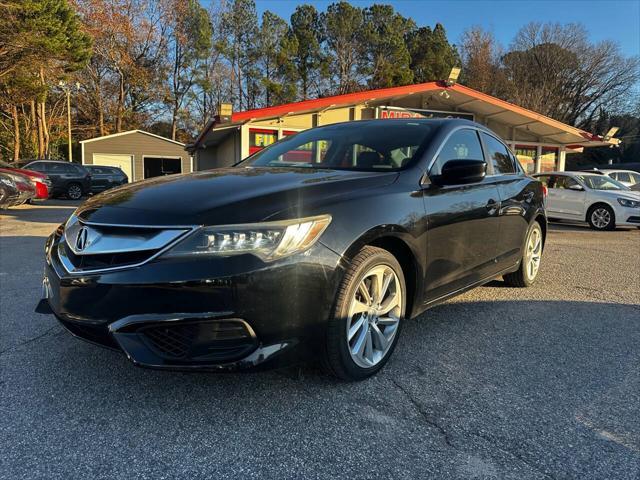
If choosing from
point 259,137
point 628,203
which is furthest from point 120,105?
point 628,203

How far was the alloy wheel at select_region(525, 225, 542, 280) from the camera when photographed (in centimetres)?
487

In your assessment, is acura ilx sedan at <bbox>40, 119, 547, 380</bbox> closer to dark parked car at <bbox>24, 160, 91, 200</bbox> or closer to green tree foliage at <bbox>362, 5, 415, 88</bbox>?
dark parked car at <bbox>24, 160, 91, 200</bbox>

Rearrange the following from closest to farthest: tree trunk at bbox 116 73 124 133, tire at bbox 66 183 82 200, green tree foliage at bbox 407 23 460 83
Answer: tire at bbox 66 183 82 200, tree trunk at bbox 116 73 124 133, green tree foliage at bbox 407 23 460 83

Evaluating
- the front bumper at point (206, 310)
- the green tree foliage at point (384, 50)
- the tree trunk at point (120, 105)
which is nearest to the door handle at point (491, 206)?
the front bumper at point (206, 310)

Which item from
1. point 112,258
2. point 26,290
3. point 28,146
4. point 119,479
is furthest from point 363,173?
point 28,146

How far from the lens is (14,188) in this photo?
10.8 metres

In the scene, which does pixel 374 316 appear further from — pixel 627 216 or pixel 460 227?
pixel 627 216

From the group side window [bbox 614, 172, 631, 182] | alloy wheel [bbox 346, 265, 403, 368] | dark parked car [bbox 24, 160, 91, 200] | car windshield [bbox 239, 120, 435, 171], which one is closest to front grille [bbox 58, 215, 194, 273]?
alloy wheel [bbox 346, 265, 403, 368]

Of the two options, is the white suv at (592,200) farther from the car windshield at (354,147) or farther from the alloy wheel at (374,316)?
the alloy wheel at (374,316)

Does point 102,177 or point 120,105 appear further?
point 120,105

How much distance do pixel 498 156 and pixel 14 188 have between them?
10777 millimetres

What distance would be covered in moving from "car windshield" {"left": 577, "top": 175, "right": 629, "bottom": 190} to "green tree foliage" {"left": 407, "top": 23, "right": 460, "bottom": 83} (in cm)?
3542

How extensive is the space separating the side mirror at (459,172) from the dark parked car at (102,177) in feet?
63.0

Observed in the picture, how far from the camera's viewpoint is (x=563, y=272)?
5867 millimetres
